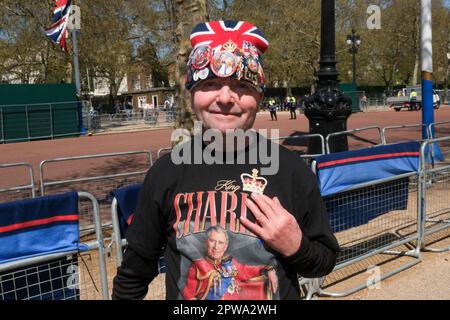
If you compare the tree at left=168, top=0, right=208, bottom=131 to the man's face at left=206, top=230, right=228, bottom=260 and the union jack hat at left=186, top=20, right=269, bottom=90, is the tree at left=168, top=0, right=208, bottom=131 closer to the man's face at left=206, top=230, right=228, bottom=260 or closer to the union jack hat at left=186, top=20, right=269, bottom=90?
the union jack hat at left=186, top=20, right=269, bottom=90

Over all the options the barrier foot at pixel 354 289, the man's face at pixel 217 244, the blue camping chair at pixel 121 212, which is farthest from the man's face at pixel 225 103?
the barrier foot at pixel 354 289

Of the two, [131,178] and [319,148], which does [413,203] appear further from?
[131,178]

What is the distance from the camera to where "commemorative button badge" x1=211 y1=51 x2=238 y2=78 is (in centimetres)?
168

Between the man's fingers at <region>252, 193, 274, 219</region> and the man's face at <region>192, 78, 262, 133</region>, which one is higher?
the man's face at <region>192, 78, 262, 133</region>

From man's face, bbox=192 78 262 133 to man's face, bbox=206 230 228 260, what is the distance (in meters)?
0.39

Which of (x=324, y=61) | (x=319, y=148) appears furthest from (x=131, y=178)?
(x=324, y=61)

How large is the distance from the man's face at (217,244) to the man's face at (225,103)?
0.39 m

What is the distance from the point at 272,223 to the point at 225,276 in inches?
10.3

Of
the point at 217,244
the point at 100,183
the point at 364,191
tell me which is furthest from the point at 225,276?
the point at 100,183

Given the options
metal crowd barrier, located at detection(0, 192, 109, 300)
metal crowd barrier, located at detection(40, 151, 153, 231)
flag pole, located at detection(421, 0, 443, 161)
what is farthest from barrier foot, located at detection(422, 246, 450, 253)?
flag pole, located at detection(421, 0, 443, 161)

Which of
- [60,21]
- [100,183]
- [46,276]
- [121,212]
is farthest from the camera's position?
[60,21]

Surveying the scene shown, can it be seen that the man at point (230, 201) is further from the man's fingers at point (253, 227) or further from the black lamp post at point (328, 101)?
the black lamp post at point (328, 101)

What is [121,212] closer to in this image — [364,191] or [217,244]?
[217,244]

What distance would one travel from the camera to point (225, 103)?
67.2 inches
